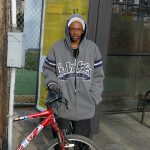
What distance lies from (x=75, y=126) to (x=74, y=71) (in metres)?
0.59

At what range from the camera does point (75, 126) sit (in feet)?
13.4

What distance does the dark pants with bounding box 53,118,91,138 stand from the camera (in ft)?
13.1

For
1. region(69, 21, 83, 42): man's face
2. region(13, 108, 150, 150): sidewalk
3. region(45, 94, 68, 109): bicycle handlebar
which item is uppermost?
region(69, 21, 83, 42): man's face

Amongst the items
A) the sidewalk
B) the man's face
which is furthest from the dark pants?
the sidewalk

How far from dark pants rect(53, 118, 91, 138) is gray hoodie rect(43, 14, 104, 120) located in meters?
0.11

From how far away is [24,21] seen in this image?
24.5 feet

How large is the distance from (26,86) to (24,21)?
1.22m

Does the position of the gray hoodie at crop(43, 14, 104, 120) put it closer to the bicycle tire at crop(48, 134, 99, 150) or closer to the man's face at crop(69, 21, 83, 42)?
the man's face at crop(69, 21, 83, 42)

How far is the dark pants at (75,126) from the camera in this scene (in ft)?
13.1

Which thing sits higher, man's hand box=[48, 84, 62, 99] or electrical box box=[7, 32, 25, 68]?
electrical box box=[7, 32, 25, 68]

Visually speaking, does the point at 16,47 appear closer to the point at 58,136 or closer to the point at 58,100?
the point at 58,100

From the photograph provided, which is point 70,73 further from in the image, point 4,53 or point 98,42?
point 98,42

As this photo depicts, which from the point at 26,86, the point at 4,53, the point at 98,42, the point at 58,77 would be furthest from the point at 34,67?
the point at 58,77

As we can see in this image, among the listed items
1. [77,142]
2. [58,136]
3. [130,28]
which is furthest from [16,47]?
[130,28]
